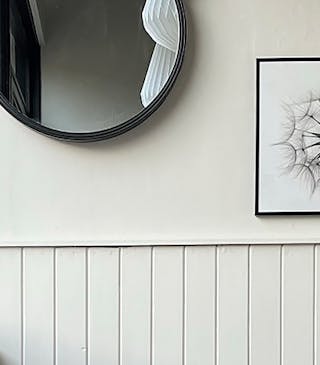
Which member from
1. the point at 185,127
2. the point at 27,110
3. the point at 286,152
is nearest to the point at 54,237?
the point at 27,110

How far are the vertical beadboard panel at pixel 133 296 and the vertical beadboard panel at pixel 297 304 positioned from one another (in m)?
0.38

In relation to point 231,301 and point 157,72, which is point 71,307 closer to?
point 231,301

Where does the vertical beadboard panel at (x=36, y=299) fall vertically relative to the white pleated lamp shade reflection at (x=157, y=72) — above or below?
below

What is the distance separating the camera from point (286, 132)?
1620 millimetres

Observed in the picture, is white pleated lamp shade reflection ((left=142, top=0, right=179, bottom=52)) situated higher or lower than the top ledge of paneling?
higher

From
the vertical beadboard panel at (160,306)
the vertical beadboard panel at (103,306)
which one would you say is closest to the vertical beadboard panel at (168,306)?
the vertical beadboard panel at (160,306)

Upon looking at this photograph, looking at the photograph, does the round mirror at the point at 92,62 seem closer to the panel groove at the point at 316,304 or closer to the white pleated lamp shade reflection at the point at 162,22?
the white pleated lamp shade reflection at the point at 162,22

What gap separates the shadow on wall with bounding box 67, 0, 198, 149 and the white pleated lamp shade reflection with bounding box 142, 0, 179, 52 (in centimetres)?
4

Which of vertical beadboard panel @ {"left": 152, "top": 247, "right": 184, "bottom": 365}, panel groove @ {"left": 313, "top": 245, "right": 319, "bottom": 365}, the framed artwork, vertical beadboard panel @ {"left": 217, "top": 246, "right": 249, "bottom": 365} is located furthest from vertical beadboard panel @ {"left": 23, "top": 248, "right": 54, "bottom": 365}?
panel groove @ {"left": 313, "top": 245, "right": 319, "bottom": 365}

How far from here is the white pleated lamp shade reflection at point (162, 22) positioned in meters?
1.59

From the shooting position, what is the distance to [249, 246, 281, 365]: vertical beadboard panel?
164cm

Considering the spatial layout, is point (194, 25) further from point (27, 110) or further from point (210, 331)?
point (210, 331)

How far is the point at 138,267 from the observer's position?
1612 mm

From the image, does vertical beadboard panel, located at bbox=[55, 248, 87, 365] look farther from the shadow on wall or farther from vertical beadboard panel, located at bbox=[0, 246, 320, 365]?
the shadow on wall
